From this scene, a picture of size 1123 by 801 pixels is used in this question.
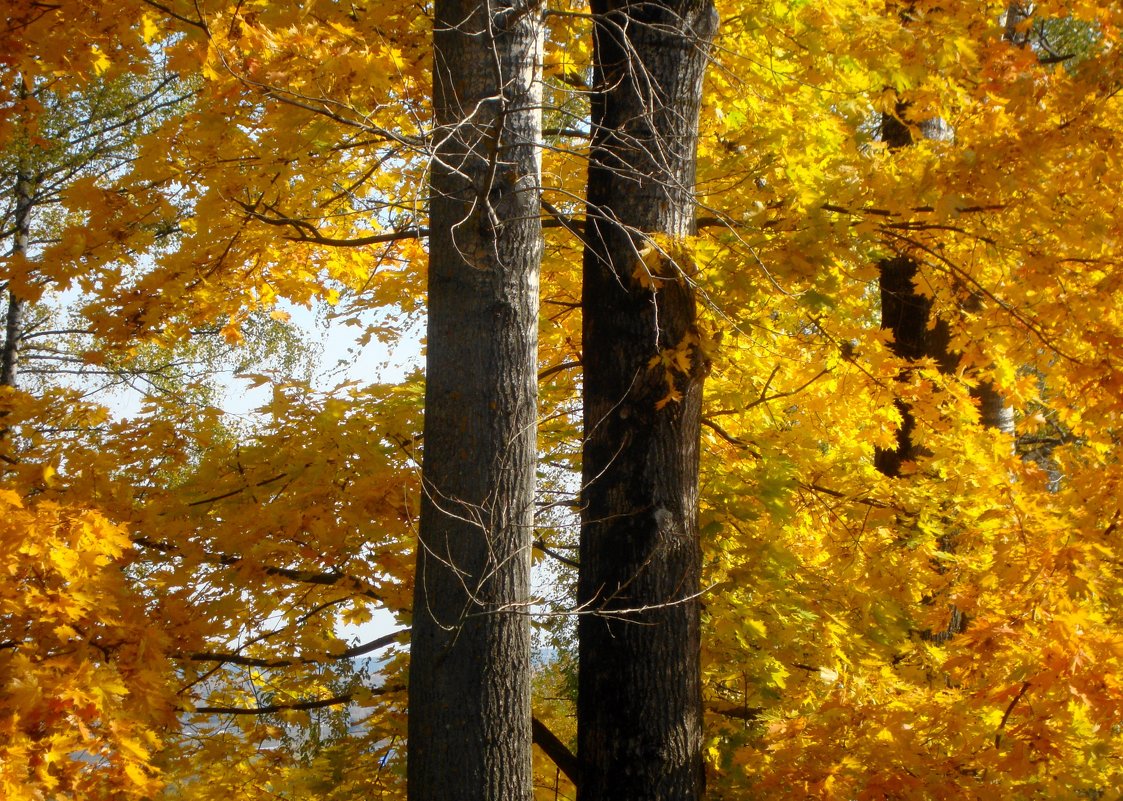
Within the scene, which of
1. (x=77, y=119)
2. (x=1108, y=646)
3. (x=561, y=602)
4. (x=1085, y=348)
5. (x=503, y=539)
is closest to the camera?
(x=503, y=539)

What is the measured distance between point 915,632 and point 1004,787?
1971 millimetres

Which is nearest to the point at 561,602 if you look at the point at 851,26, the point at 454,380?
the point at 454,380

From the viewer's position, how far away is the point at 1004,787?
12.7 ft

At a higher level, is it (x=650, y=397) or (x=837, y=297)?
(x=837, y=297)

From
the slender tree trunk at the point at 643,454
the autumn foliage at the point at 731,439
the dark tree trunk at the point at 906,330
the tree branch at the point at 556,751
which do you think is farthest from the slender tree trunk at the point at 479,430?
the dark tree trunk at the point at 906,330

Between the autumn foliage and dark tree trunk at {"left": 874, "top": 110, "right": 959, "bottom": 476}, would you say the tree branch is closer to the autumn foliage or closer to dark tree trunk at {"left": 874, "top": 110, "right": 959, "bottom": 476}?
the autumn foliage

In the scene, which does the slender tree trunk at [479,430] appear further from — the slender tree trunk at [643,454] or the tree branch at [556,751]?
the tree branch at [556,751]

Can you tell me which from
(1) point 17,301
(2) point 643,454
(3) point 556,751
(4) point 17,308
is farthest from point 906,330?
(4) point 17,308

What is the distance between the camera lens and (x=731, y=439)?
507cm

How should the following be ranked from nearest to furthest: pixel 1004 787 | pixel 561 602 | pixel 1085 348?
1. pixel 1004 787
2. pixel 1085 348
3. pixel 561 602

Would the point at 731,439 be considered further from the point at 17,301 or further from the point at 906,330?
the point at 17,301

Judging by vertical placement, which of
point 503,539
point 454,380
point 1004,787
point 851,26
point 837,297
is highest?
point 851,26

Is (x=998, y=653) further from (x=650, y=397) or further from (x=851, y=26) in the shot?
(x=851, y=26)

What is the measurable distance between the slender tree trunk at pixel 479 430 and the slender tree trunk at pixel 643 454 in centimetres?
66
